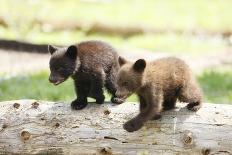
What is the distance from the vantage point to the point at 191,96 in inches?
281

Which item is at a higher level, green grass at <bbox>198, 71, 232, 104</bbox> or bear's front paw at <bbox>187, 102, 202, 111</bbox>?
bear's front paw at <bbox>187, 102, 202, 111</bbox>

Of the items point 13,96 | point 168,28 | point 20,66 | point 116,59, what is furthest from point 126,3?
point 116,59

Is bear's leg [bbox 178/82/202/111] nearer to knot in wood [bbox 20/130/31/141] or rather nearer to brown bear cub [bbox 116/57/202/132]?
brown bear cub [bbox 116/57/202/132]

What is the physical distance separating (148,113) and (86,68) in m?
1.11

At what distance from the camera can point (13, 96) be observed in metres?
11.5

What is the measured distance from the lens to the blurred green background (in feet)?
64.6

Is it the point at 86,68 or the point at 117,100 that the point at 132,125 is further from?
the point at 86,68

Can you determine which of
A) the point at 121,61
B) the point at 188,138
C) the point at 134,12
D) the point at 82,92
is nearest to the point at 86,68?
the point at 82,92

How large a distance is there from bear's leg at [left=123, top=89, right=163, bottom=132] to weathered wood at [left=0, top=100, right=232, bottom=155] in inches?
7.3

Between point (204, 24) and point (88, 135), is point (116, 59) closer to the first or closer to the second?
point (88, 135)

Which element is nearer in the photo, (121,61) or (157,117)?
(157,117)

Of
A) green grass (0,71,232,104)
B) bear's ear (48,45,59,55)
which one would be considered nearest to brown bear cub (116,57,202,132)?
bear's ear (48,45,59,55)

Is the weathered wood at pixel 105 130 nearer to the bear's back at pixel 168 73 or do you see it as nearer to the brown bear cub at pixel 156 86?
the brown bear cub at pixel 156 86

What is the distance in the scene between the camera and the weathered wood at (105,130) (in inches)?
270
